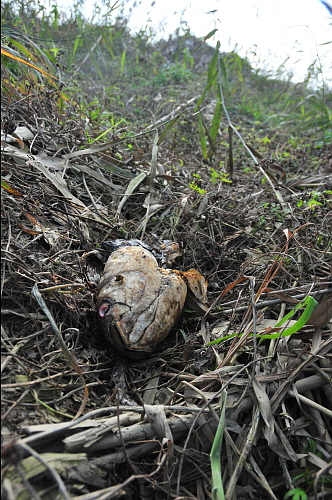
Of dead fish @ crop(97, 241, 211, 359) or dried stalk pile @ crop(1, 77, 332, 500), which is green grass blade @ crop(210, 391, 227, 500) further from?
dead fish @ crop(97, 241, 211, 359)

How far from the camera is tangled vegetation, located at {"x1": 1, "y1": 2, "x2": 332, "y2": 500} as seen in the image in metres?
1.19

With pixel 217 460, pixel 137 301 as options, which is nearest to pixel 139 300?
pixel 137 301

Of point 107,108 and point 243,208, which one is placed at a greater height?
point 107,108

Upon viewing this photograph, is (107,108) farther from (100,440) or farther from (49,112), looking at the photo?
(100,440)

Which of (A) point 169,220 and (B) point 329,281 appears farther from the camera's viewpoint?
(A) point 169,220

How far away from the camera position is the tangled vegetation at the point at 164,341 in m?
1.19

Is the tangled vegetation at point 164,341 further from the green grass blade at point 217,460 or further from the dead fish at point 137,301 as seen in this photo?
the dead fish at point 137,301

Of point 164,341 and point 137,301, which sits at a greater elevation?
point 137,301

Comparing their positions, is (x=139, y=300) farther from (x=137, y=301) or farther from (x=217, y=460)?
(x=217, y=460)

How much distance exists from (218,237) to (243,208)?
422 millimetres

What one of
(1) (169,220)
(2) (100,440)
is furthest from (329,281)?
(2) (100,440)

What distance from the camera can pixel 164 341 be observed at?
175 cm

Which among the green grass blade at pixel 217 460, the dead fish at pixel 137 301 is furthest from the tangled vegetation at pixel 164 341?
the dead fish at pixel 137 301

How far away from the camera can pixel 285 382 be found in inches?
56.3
